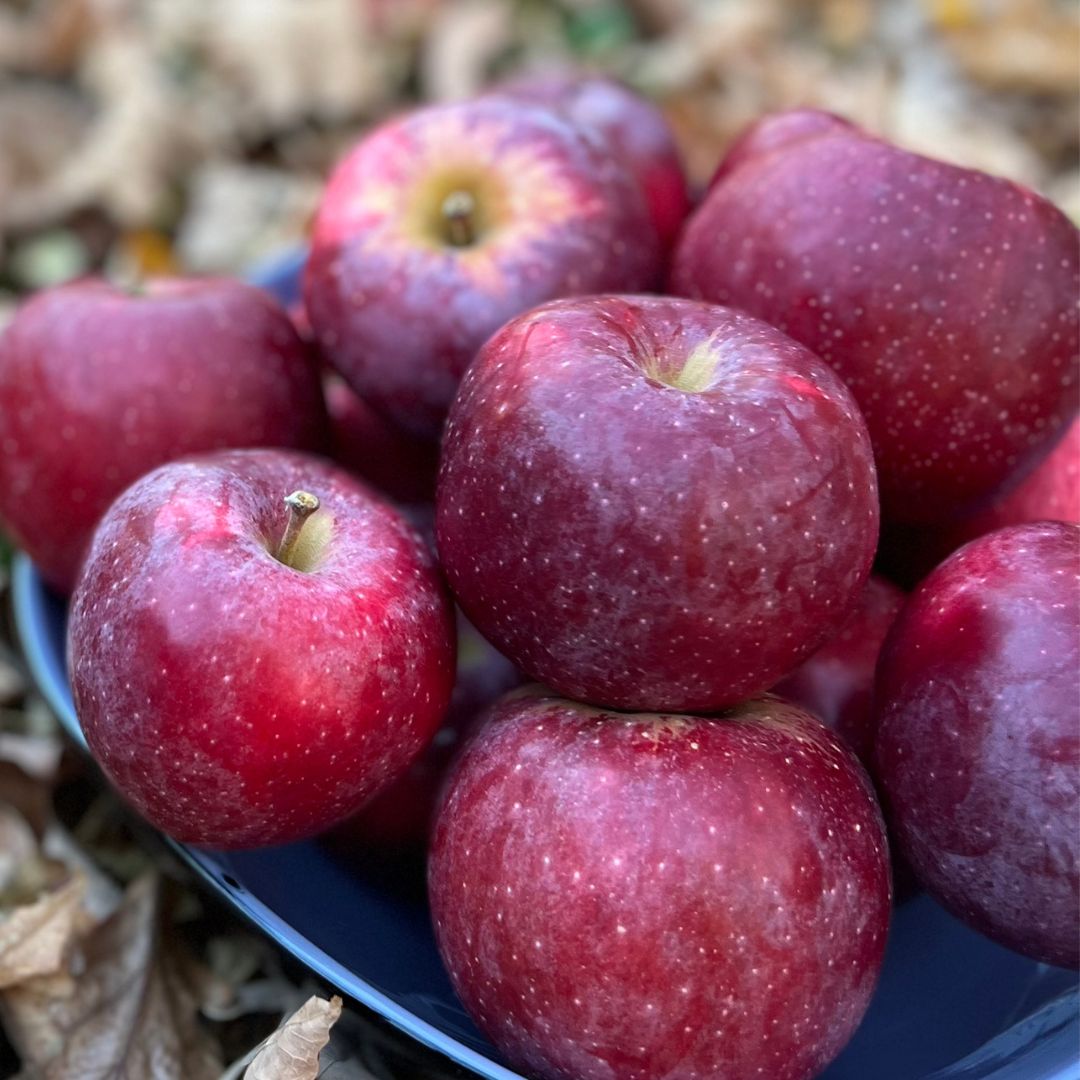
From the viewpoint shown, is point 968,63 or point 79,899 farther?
point 968,63

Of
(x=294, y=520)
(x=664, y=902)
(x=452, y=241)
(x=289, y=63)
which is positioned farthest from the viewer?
(x=289, y=63)

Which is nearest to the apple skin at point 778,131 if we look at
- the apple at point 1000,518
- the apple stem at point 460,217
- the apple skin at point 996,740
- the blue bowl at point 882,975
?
the apple stem at point 460,217

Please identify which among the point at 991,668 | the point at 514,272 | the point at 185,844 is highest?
the point at 514,272

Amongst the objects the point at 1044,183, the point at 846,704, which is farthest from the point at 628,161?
the point at 1044,183

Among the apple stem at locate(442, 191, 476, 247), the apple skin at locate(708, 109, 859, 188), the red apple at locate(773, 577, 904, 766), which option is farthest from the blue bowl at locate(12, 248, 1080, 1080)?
the apple skin at locate(708, 109, 859, 188)

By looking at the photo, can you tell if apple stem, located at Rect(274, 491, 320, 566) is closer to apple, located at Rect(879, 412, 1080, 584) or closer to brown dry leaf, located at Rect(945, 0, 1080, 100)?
apple, located at Rect(879, 412, 1080, 584)

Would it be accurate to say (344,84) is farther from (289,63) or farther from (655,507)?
(655,507)

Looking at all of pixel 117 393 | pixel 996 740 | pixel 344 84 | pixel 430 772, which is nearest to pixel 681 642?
pixel 996 740

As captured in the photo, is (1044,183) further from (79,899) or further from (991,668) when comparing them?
(79,899)
